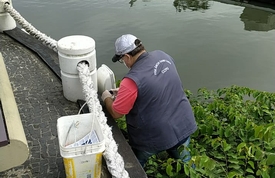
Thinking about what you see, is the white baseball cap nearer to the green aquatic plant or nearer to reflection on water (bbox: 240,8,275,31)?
the green aquatic plant

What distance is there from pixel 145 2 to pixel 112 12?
2141mm

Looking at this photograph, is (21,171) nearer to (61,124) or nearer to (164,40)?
(61,124)

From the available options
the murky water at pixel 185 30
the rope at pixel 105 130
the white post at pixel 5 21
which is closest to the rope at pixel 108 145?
the rope at pixel 105 130

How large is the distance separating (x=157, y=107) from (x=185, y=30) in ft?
30.5

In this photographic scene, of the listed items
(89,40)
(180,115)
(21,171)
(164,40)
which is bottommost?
(164,40)

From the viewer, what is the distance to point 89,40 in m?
4.41

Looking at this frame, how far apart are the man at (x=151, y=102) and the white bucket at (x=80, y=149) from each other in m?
0.46

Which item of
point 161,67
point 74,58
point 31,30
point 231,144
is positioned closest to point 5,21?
point 31,30

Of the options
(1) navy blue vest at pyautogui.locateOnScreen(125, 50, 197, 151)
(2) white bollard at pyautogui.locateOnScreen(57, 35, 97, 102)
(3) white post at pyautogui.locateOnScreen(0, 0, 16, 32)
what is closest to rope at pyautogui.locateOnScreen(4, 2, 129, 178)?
(2) white bollard at pyautogui.locateOnScreen(57, 35, 97, 102)

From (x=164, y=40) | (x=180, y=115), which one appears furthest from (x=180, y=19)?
(x=180, y=115)

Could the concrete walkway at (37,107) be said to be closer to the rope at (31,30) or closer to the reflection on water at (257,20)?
the rope at (31,30)

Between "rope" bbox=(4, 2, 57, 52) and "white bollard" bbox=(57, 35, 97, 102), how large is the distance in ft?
5.11

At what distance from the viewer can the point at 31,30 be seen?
6477mm

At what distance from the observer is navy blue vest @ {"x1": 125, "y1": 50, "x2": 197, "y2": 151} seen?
3.57 m
